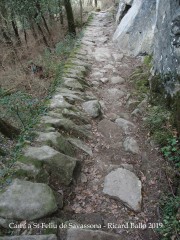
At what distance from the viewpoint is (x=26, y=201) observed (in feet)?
8.61

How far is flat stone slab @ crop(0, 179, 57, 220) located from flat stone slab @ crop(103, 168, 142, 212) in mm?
780

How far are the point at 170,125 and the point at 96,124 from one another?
131cm

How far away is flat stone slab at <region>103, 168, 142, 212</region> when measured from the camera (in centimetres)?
295

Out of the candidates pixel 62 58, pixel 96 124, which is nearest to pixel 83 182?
pixel 96 124

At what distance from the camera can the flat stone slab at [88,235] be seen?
8.21 ft

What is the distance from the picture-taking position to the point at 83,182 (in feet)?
10.6

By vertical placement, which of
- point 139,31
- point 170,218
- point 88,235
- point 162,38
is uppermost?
point 162,38

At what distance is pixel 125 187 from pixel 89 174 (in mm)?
545

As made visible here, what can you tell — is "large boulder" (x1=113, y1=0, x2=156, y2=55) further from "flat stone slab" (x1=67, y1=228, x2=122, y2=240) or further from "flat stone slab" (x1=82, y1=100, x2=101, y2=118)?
"flat stone slab" (x1=67, y1=228, x2=122, y2=240)

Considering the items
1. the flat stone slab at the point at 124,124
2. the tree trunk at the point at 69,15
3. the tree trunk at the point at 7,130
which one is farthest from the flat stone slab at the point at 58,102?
the tree trunk at the point at 69,15

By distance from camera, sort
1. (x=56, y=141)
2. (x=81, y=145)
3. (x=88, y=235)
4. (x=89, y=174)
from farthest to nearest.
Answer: (x=81, y=145) → (x=56, y=141) → (x=89, y=174) → (x=88, y=235)

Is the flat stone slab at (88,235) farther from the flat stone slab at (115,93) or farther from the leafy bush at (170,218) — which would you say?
the flat stone slab at (115,93)

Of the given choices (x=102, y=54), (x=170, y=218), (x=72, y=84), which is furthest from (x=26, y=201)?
(x=102, y=54)

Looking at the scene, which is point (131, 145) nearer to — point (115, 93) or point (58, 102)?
point (58, 102)
